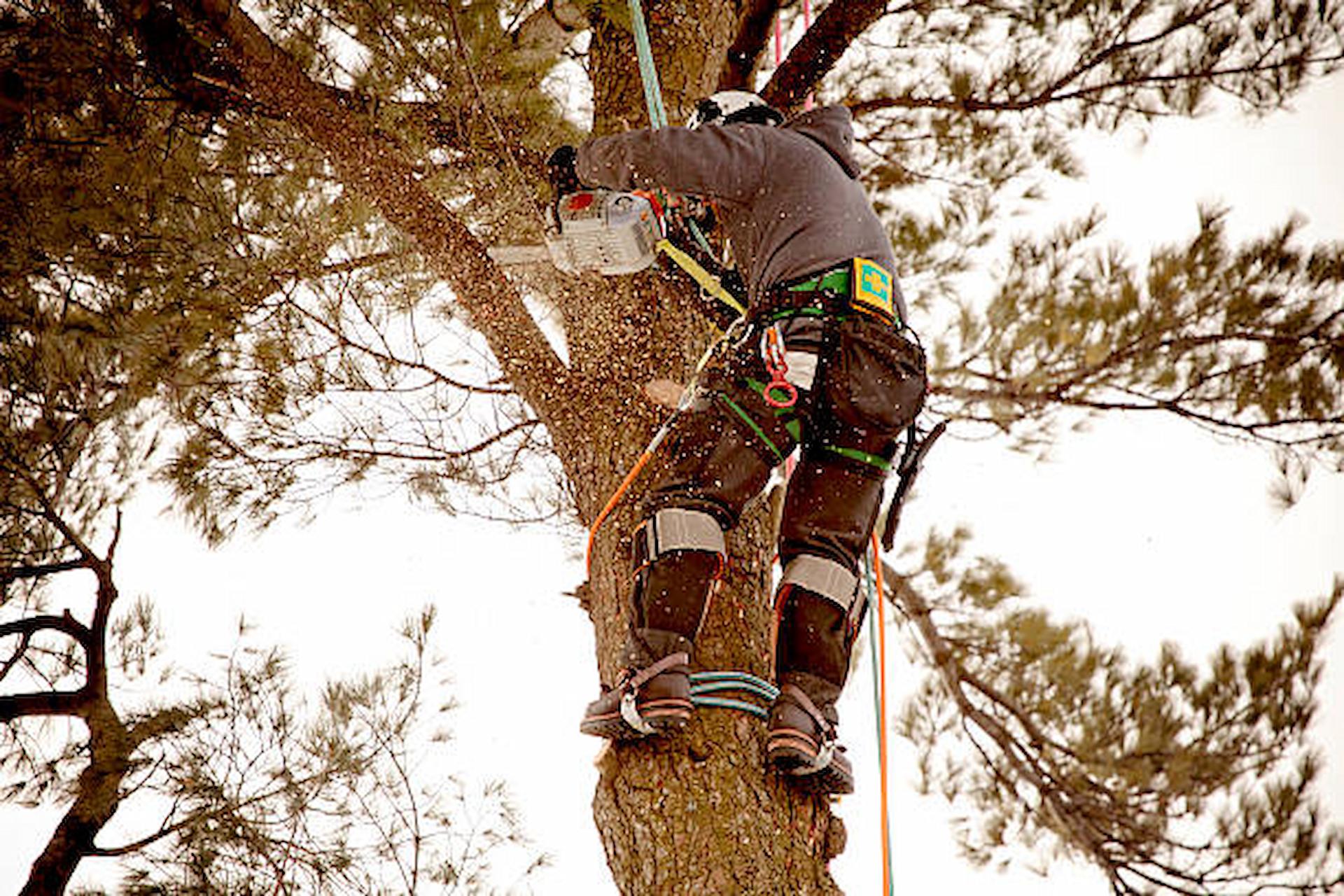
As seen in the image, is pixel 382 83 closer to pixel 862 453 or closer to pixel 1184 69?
pixel 862 453

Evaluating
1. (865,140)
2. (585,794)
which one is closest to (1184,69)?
(865,140)

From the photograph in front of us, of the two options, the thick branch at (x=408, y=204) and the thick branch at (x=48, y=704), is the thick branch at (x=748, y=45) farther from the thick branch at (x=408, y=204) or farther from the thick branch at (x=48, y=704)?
the thick branch at (x=48, y=704)

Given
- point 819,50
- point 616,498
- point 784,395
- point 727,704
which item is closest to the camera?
point 727,704

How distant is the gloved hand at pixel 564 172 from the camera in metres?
2.07

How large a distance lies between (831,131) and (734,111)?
0.62 ft

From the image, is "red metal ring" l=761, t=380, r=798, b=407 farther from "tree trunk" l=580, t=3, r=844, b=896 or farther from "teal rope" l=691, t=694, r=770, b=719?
"teal rope" l=691, t=694, r=770, b=719

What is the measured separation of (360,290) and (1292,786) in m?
2.74

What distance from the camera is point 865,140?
3551 millimetres

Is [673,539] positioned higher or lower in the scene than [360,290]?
lower

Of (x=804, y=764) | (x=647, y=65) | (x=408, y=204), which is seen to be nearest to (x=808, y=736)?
(x=804, y=764)

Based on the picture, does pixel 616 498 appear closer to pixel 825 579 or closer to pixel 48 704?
pixel 825 579

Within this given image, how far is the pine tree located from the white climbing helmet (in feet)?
1.12

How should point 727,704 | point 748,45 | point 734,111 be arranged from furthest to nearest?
point 748,45 → point 734,111 → point 727,704

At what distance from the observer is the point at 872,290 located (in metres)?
1.94
